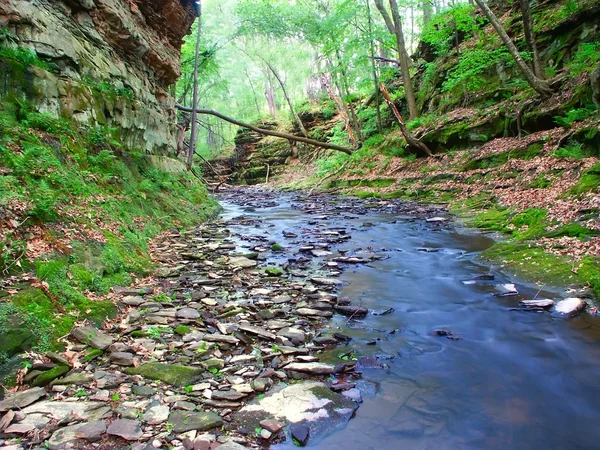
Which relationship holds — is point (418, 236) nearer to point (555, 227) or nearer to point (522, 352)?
point (555, 227)

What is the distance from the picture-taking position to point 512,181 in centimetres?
1135

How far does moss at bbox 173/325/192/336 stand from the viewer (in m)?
4.25

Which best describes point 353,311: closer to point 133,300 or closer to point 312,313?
point 312,313

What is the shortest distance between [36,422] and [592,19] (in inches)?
693

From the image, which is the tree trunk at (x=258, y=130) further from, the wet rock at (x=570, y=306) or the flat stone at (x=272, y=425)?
the flat stone at (x=272, y=425)

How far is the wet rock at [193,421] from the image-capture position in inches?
107

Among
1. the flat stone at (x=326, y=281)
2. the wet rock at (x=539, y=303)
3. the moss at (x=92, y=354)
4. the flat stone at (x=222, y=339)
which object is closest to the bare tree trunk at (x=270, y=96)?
the flat stone at (x=326, y=281)

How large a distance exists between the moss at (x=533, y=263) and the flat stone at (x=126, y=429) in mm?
5357

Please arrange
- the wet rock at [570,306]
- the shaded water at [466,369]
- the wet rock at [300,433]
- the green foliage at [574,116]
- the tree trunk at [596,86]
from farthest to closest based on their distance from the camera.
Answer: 1. the green foliage at [574,116]
2. the tree trunk at [596,86]
3. the wet rock at [570,306]
4. the shaded water at [466,369]
5. the wet rock at [300,433]

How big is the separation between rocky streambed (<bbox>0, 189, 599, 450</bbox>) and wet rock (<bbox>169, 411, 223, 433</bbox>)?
0.04 feet

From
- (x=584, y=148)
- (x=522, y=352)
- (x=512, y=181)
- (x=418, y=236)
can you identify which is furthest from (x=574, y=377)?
(x=512, y=181)

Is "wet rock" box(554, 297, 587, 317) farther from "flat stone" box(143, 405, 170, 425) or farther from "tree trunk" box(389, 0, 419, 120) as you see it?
"tree trunk" box(389, 0, 419, 120)

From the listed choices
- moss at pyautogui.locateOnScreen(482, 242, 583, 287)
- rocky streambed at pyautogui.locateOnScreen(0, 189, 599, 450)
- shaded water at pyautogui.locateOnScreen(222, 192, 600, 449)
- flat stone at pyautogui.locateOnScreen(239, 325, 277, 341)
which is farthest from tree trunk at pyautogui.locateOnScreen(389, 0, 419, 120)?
flat stone at pyautogui.locateOnScreen(239, 325, 277, 341)

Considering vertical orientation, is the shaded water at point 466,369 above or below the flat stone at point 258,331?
below
